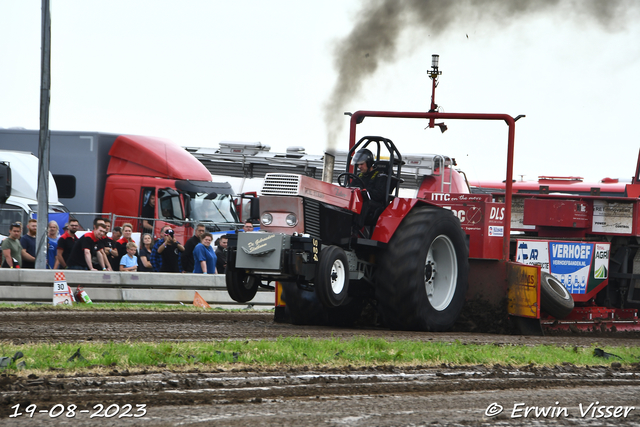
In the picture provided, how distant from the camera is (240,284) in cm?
790

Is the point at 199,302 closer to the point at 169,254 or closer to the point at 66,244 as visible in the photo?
the point at 169,254

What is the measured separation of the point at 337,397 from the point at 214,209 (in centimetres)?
1576

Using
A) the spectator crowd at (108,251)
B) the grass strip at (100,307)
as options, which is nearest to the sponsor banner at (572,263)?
the grass strip at (100,307)

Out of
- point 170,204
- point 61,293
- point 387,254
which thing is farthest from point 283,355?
point 170,204

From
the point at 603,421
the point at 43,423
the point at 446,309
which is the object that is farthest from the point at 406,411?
the point at 446,309

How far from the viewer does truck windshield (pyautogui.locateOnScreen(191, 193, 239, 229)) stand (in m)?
19.6

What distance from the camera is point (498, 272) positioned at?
30.5 feet

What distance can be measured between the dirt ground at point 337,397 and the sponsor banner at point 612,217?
5.11m

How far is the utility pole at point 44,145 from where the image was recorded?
12.9 metres

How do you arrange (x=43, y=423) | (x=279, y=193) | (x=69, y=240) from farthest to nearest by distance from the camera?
(x=69, y=240), (x=279, y=193), (x=43, y=423)

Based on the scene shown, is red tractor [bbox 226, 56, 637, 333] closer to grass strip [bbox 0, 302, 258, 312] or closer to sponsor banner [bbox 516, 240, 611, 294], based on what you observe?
sponsor banner [bbox 516, 240, 611, 294]

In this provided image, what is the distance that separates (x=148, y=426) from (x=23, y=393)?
907 mm

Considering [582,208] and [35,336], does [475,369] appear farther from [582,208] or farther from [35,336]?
[582,208]

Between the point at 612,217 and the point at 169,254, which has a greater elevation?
the point at 612,217
